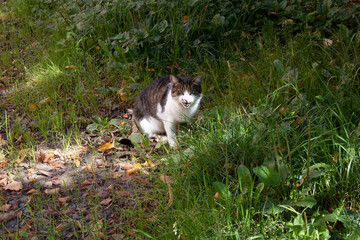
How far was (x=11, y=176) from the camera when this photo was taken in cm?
294

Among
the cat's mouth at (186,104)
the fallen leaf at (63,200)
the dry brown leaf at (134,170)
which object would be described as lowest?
the dry brown leaf at (134,170)

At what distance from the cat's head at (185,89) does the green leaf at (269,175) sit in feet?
4.02

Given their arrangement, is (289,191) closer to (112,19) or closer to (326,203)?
(326,203)

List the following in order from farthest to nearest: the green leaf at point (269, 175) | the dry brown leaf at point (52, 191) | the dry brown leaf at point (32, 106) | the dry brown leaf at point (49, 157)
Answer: the dry brown leaf at point (32, 106) < the dry brown leaf at point (49, 157) < the dry brown leaf at point (52, 191) < the green leaf at point (269, 175)

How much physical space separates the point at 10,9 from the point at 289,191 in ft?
19.7

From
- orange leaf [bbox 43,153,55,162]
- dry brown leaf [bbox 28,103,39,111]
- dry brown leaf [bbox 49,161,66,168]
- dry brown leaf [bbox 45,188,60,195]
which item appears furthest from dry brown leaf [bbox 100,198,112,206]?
dry brown leaf [bbox 28,103,39,111]

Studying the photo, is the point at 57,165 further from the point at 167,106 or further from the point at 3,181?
the point at 167,106

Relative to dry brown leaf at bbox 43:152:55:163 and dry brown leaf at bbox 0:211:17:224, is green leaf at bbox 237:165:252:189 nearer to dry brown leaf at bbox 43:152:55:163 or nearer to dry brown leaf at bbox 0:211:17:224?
dry brown leaf at bbox 0:211:17:224

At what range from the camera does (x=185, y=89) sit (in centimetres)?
308

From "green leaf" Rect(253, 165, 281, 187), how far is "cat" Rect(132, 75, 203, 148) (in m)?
1.11

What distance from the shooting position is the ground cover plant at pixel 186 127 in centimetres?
201

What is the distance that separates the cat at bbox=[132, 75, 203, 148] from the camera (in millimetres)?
3113

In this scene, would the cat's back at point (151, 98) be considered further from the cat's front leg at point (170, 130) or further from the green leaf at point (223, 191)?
the green leaf at point (223, 191)

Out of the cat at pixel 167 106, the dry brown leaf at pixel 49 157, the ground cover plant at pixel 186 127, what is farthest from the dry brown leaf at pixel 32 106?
the cat at pixel 167 106
